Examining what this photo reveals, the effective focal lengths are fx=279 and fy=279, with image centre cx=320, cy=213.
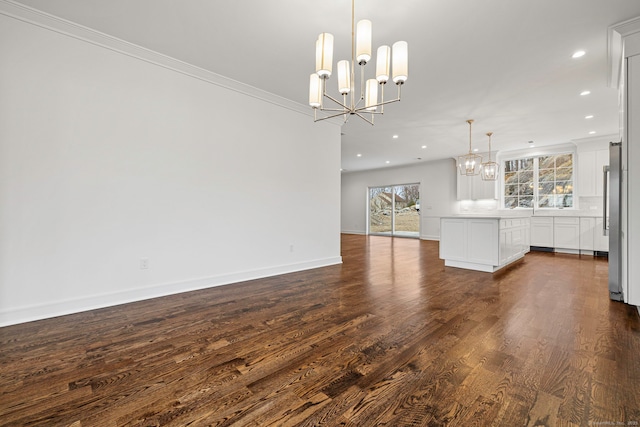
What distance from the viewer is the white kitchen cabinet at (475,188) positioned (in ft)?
26.8

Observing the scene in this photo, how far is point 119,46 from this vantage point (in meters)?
2.97

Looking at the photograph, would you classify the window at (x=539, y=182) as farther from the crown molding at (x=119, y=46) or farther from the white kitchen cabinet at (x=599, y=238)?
the crown molding at (x=119, y=46)

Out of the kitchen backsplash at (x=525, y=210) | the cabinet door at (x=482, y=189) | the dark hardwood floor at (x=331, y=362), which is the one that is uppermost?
the cabinet door at (x=482, y=189)

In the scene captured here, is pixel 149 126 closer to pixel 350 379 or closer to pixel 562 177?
pixel 350 379

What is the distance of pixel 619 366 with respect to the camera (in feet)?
5.92

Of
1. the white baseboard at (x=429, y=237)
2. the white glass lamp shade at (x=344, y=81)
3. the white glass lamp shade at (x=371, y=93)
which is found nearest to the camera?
the white glass lamp shade at (x=344, y=81)

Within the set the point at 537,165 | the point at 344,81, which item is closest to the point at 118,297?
the point at 344,81

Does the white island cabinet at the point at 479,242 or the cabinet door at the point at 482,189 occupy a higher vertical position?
the cabinet door at the point at 482,189

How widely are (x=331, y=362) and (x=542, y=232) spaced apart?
7.71 m

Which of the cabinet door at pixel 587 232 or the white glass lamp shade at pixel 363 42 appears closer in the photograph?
the white glass lamp shade at pixel 363 42

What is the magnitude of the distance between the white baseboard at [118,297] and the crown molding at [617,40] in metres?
4.68

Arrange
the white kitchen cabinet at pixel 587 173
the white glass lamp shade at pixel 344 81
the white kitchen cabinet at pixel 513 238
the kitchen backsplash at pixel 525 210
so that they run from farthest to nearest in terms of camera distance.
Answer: the kitchen backsplash at pixel 525 210 → the white kitchen cabinet at pixel 587 173 → the white kitchen cabinet at pixel 513 238 → the white glass lamp shade at pixel 344 81

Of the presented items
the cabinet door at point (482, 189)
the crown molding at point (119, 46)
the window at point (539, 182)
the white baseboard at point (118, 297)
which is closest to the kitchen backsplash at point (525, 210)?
the window at point (539, 182)

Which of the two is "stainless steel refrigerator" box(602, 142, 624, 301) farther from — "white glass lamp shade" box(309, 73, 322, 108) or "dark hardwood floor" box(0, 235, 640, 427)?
"white glass lamp shade" box(309, 73, 322, 108)
